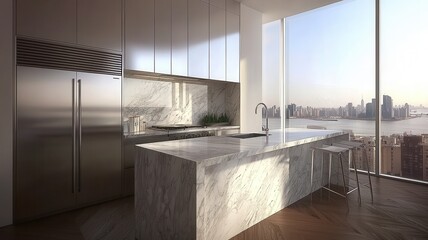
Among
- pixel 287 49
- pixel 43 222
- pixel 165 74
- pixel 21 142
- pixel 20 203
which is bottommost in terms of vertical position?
pixel 43 222

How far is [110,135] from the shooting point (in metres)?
3.38

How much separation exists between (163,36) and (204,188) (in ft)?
8.94

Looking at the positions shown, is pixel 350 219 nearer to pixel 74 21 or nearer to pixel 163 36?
pixel 163 36

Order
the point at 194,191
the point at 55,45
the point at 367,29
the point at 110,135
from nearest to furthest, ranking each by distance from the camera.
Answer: the point at 194,191 → the point at 55,45 → the point at 110,135 → the point at 367,29

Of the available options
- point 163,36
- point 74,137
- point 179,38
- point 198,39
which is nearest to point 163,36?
point 163,36

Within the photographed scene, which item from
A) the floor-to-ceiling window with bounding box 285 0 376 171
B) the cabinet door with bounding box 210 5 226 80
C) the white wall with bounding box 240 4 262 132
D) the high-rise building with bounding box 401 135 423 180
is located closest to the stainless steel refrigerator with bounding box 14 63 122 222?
the cabinet door with bounding box 210 5 226 80

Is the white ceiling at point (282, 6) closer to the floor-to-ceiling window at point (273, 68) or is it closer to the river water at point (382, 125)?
the floor-to-ceiling window at point (273, 68)

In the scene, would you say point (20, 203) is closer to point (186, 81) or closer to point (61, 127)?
point (61, 127)

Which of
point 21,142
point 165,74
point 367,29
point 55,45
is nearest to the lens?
point 21,142

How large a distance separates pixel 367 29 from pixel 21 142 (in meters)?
5.47

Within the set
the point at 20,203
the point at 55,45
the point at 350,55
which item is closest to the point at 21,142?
the point at 20,203

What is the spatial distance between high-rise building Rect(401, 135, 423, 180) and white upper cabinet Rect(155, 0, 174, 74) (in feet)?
13.5

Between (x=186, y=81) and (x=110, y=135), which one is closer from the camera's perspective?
(x=110, y=135)

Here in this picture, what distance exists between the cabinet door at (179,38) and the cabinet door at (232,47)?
102cm
